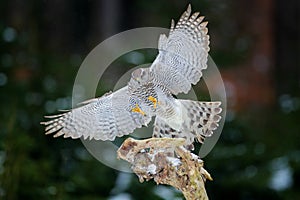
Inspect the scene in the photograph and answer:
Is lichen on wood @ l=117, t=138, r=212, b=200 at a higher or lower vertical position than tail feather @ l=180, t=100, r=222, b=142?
lower

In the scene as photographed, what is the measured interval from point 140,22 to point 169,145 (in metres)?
1.96

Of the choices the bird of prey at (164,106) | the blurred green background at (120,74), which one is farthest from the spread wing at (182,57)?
the blurred green background at (120,74)

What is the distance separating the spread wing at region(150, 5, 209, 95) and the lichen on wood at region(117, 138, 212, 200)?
6 centimetres

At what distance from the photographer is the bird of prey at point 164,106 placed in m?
0.59

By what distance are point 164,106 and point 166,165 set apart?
0.18 ft

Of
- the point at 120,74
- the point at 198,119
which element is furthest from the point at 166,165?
the point at 120,74

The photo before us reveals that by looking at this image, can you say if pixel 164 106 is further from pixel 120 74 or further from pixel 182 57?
pixel 120 74

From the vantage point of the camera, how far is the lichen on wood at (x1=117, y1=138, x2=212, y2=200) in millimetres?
600

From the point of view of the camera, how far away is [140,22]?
2523 millimetres

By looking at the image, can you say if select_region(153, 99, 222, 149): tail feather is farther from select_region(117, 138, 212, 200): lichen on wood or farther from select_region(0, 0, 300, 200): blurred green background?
select_region(0, 0, 300, 200): blurred green background

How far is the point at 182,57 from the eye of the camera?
62 centimetres

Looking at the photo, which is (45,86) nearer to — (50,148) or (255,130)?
(50,148)

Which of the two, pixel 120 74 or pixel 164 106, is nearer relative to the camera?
pixel 164 106

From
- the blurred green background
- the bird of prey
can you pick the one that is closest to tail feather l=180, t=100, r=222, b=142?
the bird of prey
